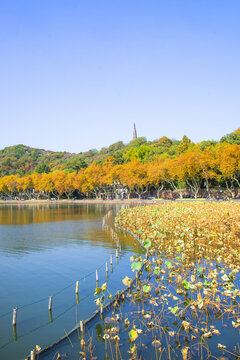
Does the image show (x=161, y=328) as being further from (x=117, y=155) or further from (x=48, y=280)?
(x=117, y=155)

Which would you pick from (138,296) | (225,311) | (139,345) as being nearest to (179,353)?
(139,345)

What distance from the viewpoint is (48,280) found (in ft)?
49.1

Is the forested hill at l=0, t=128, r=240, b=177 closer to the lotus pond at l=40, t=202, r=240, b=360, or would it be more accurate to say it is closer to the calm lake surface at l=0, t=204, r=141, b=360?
the calm lake surface at l=0, t=204, r=141, b=360

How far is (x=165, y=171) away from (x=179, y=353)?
63.2m

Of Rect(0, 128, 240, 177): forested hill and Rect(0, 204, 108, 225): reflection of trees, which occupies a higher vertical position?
Rect(0, 128, 240, 177): forested hill

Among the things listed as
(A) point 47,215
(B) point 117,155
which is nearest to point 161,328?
(A) point 47,215

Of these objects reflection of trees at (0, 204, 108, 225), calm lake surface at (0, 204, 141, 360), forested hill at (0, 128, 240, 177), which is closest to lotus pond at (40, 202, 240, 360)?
calm lake surface at (0, 204, 141, 360)

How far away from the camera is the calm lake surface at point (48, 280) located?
9.87 metres

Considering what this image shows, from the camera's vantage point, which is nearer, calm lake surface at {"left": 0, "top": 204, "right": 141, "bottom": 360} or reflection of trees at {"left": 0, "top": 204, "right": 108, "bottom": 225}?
calm lake surface at {"left": 0, "top": 204, "right": 141, "bottom": 360}

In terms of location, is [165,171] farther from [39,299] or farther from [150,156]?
[39,299]

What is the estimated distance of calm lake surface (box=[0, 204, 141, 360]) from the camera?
987cm

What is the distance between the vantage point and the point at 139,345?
8664 millimetres

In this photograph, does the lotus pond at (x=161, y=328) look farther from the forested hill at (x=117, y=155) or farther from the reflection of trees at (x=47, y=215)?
the forested hill at (x=117, y=155)

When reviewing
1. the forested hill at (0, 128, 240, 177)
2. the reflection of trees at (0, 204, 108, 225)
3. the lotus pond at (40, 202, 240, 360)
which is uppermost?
the forested hill at (0, 128, 240, 177)
